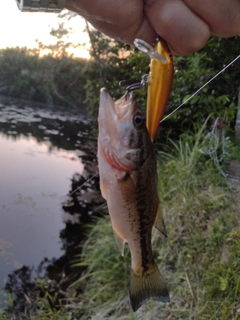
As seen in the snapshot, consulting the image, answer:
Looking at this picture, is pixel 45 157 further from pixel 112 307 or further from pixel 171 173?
pixel 112 307

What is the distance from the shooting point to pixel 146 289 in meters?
1.27

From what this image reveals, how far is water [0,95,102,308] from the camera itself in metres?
4.63

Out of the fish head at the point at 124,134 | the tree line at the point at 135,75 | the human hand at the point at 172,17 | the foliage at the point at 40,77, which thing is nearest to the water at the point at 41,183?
the foliage at the point at 40,77

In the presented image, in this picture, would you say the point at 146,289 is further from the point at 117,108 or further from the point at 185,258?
the point at 185,258

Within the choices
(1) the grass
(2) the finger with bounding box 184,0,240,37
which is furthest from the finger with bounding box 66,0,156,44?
(1) the grass

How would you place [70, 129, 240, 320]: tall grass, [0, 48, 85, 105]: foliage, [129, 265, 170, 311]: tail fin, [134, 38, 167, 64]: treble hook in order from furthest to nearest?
1. [0, 48, 85, 105]: foliage
2. [70, 129, 240, 320]: tall grass
3. [129, 265, 170, 311]: tail fin
4. [134, 38, 167, 64]: treble hook

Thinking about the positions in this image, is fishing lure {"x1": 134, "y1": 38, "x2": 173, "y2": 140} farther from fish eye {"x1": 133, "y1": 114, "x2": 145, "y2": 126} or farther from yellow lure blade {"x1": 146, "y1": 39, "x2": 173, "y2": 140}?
fish eye {"x1": 133, "y1": 114, "x2": 145, "y2": 126}

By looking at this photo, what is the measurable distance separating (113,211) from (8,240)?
12.8ft

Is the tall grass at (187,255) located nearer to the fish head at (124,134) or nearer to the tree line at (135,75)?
the tree line at (135,75)

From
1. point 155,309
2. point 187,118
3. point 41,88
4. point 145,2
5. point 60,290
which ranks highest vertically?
point 145,2

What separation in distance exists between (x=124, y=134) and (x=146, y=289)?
527 millimetres

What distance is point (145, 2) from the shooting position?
43.6 inches

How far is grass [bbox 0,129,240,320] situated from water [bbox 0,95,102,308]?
643 mm

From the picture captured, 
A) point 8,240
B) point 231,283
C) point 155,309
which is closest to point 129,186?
point 231,283
